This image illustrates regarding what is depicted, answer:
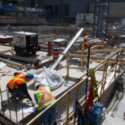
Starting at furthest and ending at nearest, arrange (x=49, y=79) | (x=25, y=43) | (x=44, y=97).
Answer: (x=25, y=43)
(x=49, y=79)
(x=44, y=97)

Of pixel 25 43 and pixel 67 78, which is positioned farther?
pixel 25 43

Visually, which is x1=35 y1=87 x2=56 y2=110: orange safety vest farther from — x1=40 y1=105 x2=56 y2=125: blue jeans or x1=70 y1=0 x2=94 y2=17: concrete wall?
x1=70 y1=0 x2=94 y2=17: concrete wall

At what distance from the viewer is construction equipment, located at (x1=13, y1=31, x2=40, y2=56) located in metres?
10.0

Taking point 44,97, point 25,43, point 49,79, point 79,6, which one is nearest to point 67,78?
point 49,79

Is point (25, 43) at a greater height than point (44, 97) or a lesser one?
greater

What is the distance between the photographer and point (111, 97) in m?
7.11

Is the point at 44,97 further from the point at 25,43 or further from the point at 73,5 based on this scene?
the point at 73,5

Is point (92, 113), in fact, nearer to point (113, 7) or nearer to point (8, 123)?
point (8, 123)

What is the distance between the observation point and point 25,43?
33.2 feet

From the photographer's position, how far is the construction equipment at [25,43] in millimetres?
10034

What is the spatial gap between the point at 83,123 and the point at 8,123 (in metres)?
2.13

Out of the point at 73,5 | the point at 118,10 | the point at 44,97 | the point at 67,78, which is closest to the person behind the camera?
the point at 44,97

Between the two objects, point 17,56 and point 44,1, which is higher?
point 44,1

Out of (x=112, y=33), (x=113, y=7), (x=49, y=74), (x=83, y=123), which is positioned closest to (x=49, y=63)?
(x=49, y=74)
